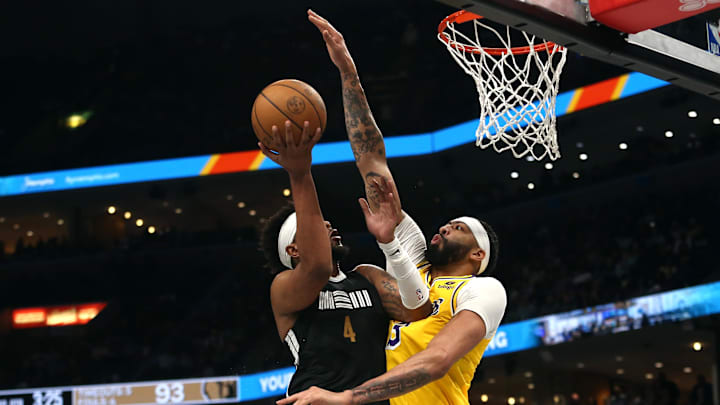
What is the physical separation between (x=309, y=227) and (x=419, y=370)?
0.70m

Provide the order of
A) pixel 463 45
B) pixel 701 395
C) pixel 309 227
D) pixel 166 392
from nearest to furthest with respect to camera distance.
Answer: pixel 309 227 → pixel 463 45 → pixel 701 395 → pixel 166 392

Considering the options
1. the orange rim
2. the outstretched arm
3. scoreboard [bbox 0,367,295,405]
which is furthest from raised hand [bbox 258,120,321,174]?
scoreboard [bbox 0,367,295,405]

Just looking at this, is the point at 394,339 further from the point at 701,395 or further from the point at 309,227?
the point at 701,395

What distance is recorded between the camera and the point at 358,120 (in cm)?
439

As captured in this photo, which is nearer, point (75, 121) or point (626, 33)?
point (626, 33)

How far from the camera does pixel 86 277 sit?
62.2 feet

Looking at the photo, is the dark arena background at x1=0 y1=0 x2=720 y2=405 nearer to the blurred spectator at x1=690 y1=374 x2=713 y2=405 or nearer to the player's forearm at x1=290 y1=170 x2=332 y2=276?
the blurred spectator at x1=690 y1=374 x2=713 y2=405

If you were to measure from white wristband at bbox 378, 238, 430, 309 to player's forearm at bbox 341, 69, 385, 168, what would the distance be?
2.92 ft

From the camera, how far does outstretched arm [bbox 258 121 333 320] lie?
121 inches

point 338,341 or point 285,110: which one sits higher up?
point 285,110

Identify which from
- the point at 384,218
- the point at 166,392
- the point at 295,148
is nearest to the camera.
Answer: the point at 295,148

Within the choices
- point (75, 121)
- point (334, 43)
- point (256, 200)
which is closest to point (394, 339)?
point (334, 43)

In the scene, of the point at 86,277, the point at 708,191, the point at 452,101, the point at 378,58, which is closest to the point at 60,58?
the point at 86,277

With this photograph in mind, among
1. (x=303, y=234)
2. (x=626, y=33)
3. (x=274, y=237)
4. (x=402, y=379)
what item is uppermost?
(x=626, y=33)
